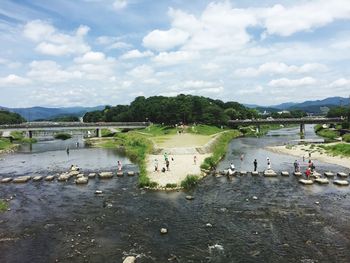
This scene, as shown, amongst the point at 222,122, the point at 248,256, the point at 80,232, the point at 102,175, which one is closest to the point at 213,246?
the point at 248,256

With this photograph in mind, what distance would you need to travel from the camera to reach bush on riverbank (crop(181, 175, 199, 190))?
4150 centimetres

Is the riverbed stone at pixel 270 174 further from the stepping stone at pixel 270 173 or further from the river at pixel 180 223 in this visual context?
the river at pixel 180 223

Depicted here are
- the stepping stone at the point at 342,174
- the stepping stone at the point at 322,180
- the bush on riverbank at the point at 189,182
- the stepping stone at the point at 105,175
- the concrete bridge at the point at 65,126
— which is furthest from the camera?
the concrete bridge at the point at 65,126

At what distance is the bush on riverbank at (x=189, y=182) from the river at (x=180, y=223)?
90 cm

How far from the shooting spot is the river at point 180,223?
24.1 meters

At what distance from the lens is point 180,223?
29469 mm

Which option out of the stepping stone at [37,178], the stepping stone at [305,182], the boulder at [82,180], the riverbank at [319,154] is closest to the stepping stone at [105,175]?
the boulder at [82,180]

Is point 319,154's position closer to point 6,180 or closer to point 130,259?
point 6,180

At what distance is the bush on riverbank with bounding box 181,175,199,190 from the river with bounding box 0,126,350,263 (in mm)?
895

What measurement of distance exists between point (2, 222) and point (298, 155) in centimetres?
5492

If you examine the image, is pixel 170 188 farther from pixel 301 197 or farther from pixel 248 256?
pixel 248 256

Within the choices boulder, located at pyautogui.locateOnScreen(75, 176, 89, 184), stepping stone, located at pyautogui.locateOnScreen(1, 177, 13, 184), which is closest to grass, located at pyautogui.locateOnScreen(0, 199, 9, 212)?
boulder, located at pyautogui.locateOnScreen(75, 176, 89, 184)

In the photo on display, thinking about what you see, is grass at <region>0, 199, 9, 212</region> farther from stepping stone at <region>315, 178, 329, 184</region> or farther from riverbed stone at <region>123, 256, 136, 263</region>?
stepping stone at <region>315, 178, 329, 184</region>

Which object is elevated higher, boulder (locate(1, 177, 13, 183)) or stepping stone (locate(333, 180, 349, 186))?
boulder (locate(1, 177, 13, 183))
